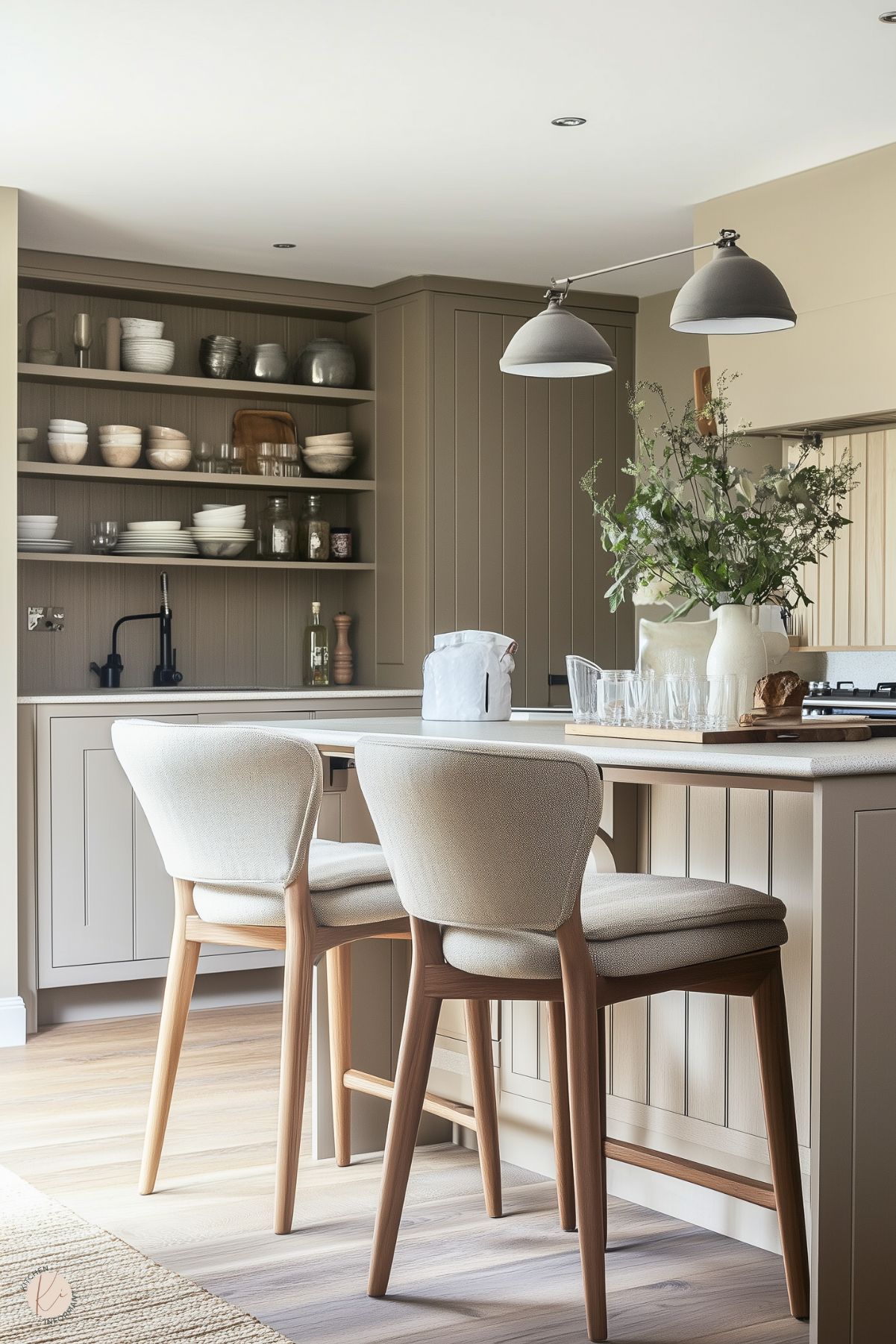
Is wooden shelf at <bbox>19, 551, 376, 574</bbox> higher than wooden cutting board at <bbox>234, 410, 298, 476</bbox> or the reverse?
the reverse

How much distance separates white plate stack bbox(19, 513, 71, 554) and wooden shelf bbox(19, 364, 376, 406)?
485mm

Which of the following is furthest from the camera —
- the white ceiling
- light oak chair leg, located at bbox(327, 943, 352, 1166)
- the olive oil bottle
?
the olive oil bottle

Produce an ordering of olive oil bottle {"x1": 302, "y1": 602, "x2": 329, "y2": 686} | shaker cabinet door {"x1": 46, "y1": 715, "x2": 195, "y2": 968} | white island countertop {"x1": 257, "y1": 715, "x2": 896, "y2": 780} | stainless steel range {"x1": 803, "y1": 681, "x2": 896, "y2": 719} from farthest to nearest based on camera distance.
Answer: olive oil bottle {"x1": 302, "y1": 602, "x2": 329, "y2": 686}, shaker cabinet door {"x1": 46, "y1": 715, "x2": 195, "y2": 968}, stainless steel range {"x1": 803, "y1": 681, "x2": 896, "y2": 719}, white island countertop {"x1": 257, "y1": 715, "x2": 896, "y2": 780}

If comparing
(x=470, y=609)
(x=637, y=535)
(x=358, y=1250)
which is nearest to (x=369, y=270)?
(x=470, y=609)

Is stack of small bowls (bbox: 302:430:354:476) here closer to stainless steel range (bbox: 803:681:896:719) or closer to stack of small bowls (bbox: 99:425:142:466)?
stack of small bowls (bbox: 99:425:142:466)

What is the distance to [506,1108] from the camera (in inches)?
130

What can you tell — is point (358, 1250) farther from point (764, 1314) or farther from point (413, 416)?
point (413, 416)

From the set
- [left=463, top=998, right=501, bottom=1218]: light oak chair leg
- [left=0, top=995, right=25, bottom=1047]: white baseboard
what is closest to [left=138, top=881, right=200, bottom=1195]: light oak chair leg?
[left=463, top=998, right=501, bottom=1218]: light oak chair leg

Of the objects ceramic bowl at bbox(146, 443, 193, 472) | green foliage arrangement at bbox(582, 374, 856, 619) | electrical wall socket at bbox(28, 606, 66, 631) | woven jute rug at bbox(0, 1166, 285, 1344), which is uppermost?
ceramic bowl at bbox(146, 443, 193, 472)

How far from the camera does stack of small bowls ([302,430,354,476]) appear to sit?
5.80 metres

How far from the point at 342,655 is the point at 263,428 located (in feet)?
2.99

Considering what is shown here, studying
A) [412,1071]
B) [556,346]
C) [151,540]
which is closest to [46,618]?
[151,540]

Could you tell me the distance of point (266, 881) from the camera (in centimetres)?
273

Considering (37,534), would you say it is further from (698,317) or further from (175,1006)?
(698,317)
